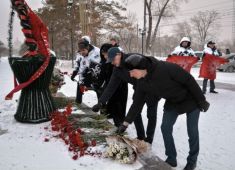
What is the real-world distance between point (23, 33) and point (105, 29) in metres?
30.0

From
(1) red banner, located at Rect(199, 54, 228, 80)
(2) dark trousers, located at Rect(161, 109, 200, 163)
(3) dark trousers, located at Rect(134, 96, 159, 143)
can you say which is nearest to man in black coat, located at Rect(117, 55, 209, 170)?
(2) dark trousers, located at Rect(161, 109, 200, 163)

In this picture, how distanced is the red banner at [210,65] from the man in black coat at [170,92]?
6.92m

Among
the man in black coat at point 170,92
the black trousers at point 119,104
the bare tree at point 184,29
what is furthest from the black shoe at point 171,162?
the bare tree at point 184,29

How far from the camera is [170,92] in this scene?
3.57 m

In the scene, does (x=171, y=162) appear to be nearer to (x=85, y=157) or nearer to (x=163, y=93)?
(x=163, y=93)

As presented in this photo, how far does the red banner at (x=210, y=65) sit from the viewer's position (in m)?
10.5

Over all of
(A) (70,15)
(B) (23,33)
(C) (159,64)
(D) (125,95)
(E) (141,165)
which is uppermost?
(A) (70,15)

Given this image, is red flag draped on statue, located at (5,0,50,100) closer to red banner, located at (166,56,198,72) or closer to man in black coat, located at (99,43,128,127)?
man in black coat, located at (99,43,128,127)

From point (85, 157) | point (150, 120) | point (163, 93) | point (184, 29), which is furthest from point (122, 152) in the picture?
point (184, 29)

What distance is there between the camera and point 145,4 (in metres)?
31.0

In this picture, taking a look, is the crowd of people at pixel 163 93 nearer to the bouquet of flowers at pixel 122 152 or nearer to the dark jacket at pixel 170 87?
the dark jacket at pixel 170 87

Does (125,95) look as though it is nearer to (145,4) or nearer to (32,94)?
(32,94)

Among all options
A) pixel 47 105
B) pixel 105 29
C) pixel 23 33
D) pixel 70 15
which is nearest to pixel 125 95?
pixel 47 105

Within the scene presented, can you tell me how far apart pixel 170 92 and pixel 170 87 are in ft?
0.25
